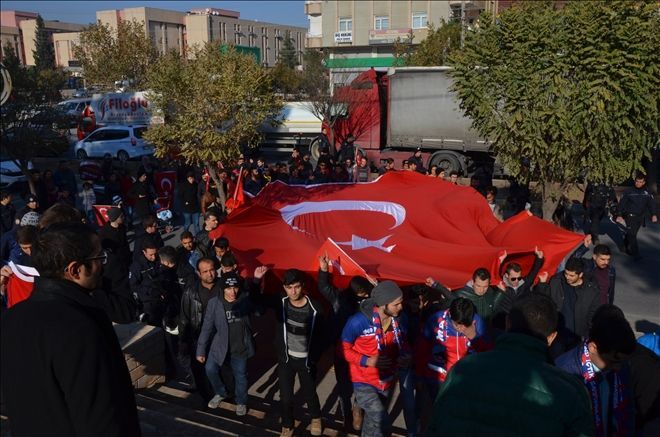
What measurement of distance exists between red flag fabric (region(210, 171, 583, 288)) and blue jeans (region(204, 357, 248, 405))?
65.8 inches

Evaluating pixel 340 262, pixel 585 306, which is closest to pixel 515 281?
pixel 585 306

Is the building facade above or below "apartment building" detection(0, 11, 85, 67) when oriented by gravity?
below

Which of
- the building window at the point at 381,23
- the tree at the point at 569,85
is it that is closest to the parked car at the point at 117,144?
the tree at the point at 569,85

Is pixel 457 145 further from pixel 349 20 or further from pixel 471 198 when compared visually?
pixel 349 20

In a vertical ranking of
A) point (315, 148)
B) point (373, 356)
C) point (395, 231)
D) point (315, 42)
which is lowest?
point (373, 356)

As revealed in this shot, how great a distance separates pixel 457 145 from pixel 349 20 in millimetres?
40562

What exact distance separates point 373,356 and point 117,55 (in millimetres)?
33211

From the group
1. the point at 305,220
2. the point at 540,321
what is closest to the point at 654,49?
the point at 305,220

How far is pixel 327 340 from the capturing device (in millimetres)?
5812

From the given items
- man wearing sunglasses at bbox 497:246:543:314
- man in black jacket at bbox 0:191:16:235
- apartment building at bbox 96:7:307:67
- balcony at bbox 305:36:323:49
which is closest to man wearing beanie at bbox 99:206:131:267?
man in black jacket at bbox 0:191:16:235

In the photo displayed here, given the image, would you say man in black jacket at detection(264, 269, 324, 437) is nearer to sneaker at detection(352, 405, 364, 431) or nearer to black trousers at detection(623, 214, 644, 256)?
sneaker at detection(352, 405, 364, 431)

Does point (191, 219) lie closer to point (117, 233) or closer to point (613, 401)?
point (117, 233)

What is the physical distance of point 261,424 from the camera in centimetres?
588

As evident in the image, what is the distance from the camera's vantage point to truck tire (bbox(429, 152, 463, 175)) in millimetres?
19375
